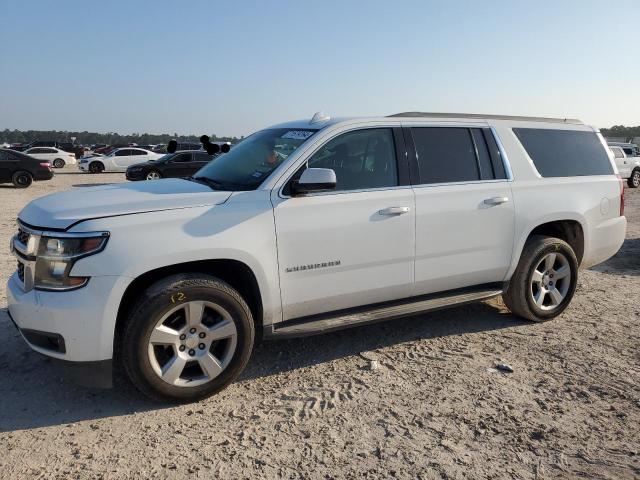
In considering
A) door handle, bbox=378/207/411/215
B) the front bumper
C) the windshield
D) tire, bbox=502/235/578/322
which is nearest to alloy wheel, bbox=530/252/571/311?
tire, bbox=502/235/578/322

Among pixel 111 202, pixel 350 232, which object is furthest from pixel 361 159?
pixel 111 202

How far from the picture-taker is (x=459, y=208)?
430 cm

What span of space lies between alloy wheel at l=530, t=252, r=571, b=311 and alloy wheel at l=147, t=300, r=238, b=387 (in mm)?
2940

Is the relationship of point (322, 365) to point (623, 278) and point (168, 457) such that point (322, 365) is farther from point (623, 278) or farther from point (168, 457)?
point (623, 278)

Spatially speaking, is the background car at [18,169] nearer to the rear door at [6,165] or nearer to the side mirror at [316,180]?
the rear door at [6,165]

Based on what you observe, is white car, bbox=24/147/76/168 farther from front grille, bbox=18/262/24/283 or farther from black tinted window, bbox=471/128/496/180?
black tinted window, bbox=471/128/496/180

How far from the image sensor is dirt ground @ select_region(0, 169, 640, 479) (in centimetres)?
285

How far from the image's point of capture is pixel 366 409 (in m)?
3.42

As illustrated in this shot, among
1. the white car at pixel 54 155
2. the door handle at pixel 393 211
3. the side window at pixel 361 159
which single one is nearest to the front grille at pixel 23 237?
the side window at pixel 361 159

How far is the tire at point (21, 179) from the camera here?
1994 centimetres

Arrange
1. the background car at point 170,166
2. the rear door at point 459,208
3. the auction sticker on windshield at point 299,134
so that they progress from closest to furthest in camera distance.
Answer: the auction sticker on windshield at point 299,134
the rear door at point 459,208
the background car at point 170,166

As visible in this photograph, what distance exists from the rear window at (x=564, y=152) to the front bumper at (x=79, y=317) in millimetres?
3787

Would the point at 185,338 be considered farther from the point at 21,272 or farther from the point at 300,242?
the point at 21,272

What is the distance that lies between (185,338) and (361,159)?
187cm
